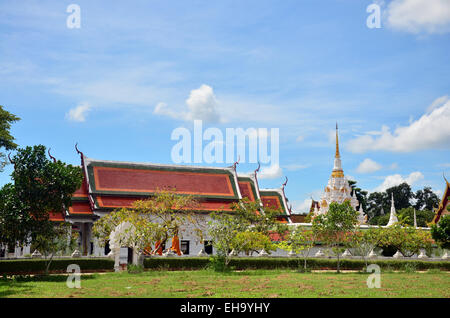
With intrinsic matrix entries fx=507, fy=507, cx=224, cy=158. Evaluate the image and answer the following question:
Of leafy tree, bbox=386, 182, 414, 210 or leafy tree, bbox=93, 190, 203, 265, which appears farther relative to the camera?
leafy tree, bbox=386, 182, 414, 210

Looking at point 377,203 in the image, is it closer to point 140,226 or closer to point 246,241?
point 246,241

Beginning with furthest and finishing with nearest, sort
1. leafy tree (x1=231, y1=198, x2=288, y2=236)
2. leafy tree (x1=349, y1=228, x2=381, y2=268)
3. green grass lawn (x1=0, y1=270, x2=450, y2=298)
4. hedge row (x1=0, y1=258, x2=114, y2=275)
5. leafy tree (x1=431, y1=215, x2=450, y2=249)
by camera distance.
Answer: leafy tree (x1=231, y1=198, x2=288, y2=236), leafy tree (x1=431, y1=215, x2=450, y2=249), leafy tree (x1=349, y1=228, x2=381, y2=268), hedge row (x1=0, y1=258, x2=114, y2=275), green grass lawn (x1=0, y1=270, x2=450, y2=298)

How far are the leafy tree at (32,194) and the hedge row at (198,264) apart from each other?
11.7 ft

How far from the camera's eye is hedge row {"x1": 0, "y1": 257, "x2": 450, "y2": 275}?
30438mm

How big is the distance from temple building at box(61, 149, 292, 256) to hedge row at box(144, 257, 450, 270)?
712cm

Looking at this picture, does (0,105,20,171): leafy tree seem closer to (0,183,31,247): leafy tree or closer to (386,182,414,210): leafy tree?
(0,183,31,247): leafy tree

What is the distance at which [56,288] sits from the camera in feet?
68.4

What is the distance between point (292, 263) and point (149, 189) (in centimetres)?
1620

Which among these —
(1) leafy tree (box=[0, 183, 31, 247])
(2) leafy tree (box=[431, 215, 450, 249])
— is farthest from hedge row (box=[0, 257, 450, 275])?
(1) leafy tree (box=[0, 183, 31, 247])

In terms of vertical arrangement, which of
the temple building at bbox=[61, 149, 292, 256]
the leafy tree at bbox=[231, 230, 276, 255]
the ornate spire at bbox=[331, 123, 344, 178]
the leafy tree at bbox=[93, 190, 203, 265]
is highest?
the ornate spire at bbox=[331, 123, 344, 178]

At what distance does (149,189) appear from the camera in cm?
4700

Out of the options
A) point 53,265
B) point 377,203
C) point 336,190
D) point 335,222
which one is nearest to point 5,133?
point 53,265

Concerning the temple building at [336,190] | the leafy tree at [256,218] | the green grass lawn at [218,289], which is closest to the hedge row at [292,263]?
the leafy tree at [256,218]
